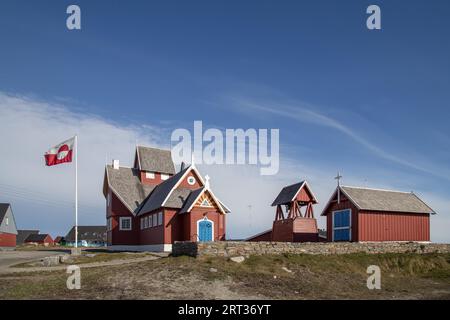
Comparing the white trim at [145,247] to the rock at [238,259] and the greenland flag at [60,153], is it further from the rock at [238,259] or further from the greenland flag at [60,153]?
the rock at [238,259]

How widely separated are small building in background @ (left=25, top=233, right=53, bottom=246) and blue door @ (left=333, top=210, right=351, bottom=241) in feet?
344

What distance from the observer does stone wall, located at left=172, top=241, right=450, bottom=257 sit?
25.6 meters

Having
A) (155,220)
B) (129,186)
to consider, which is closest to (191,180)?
(155,220)

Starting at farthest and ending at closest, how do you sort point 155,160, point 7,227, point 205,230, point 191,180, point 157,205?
point 7,227 → point 155,160 → point 191,180 → point 157,205 → point 205,230

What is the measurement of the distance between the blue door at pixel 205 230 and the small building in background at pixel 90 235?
86959mm

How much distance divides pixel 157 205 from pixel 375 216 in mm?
19009

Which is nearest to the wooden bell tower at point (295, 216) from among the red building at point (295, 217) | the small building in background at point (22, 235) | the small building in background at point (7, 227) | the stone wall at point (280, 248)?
the red building at point (295, 217)

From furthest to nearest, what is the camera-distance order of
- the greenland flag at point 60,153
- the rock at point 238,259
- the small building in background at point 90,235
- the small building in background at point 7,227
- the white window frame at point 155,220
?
the small building in background at point 90,235 → the small building in background at point 7,227 → the white window frame at point 155,220 → the greenland flag at point 60,153 → the rock at point 238,259

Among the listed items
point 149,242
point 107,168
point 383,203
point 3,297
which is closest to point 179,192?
point 149,242

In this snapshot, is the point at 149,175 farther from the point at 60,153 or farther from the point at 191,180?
the point at 60,153

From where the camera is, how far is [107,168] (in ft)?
174

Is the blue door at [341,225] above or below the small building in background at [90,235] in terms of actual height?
above

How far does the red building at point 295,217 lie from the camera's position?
1490 inches

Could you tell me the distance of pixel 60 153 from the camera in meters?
38.4
